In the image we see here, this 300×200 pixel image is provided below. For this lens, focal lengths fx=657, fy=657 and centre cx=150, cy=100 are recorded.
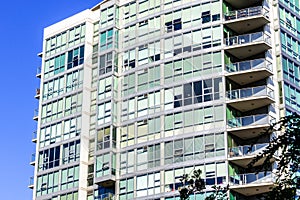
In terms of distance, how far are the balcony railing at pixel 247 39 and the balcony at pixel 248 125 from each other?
659 centimetres

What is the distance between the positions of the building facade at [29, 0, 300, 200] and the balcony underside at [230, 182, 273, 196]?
0.14 metres

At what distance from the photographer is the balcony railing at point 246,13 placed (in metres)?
56.0

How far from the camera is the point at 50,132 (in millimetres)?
65250

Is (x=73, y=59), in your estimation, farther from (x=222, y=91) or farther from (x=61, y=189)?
(x=222, y=91)

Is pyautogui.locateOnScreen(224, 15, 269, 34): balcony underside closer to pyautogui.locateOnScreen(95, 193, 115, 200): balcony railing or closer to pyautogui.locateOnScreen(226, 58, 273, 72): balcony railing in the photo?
pyautogui.locateOnScreen(226, 58, 273, 72): balcony railing

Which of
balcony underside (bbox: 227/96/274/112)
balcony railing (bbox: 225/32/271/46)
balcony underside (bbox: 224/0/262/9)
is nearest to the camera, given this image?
balcony underside (bbox: 227/96/274/112)

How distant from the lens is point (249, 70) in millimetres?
53906

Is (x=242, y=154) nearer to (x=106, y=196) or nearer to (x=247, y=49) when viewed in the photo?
(x=247, y=49)

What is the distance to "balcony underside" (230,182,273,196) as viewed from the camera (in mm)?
50844

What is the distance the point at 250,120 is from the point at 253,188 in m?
5.51

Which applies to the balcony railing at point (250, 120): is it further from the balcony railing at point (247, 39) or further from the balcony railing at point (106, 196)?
Answer: the balcony railing at point (106, 196)

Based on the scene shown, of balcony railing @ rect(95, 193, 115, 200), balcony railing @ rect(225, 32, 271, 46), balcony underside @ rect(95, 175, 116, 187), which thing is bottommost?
balcony railing @ rect(95, 193, 115, 200)

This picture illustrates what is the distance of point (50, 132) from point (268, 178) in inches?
938

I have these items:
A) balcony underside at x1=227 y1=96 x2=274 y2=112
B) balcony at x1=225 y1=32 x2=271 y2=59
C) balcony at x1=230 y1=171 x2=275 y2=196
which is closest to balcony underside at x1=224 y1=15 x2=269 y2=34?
balcony at x1=225 y1=32 x2=271 y2=59
